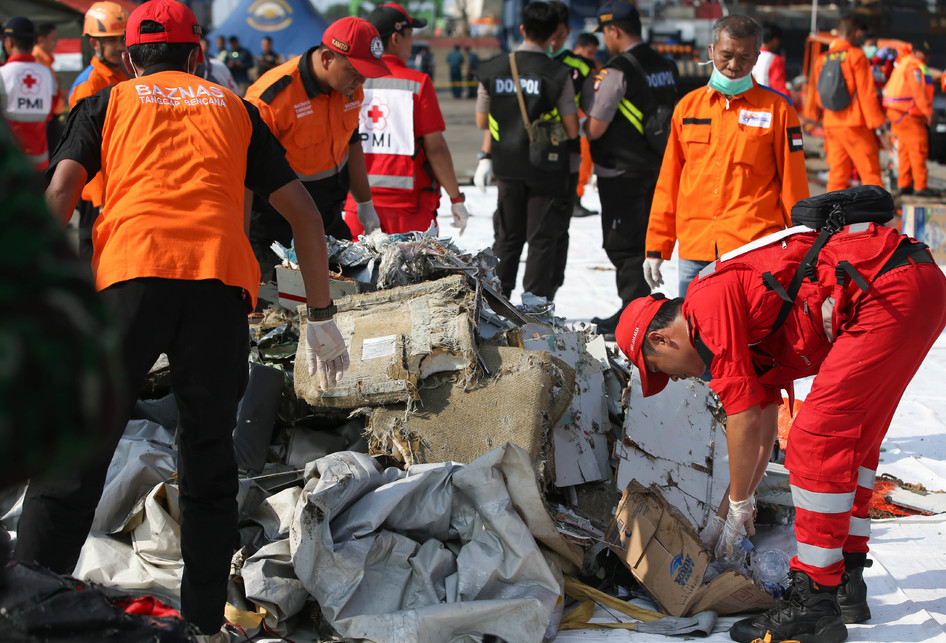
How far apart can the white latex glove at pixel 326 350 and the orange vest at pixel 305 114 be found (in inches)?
53.4

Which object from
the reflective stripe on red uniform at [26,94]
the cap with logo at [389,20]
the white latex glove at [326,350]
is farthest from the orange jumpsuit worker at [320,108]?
the reflective stripe on red uniform at [26,94]

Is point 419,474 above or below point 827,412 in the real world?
below

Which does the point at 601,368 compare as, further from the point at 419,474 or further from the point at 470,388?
the point at 419,474

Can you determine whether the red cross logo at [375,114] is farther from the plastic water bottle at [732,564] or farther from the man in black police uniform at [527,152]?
the plastic water bottle at [732,564]

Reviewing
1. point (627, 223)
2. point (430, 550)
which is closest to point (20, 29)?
point (627, 223)

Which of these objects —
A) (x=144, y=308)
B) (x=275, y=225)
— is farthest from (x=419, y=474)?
(x=275, y=225)

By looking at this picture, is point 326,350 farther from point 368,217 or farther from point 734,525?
point 368,217

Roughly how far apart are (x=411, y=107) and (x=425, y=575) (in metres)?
2.83

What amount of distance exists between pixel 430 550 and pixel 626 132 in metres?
3.40

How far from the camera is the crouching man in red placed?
252 centimetres

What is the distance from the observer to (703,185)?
13.0 feet

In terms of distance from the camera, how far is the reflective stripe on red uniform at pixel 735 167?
3801 millimetres

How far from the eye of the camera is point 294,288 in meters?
3.93

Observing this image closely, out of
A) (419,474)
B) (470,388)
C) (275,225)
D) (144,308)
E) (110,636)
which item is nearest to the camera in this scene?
(110,636)
